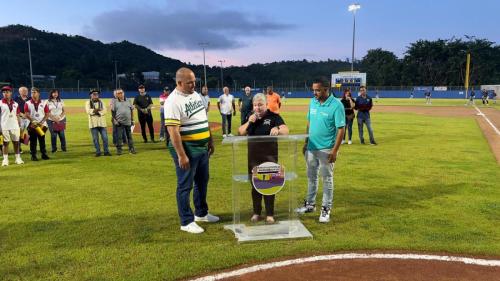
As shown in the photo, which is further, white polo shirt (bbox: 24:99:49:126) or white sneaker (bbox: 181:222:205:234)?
white polo shirt (bbox: 24:99:49:126)

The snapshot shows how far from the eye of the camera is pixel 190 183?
17.5ft

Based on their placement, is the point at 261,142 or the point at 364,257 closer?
the point at 364,257

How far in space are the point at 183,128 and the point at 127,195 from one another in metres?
2.75

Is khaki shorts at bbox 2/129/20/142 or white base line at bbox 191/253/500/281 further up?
khaki shorts at bbox 2/129/20/142

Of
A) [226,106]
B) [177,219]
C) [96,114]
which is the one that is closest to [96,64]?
[226,106]

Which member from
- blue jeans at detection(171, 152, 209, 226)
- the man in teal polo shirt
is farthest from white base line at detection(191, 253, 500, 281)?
blue jeans at detection(171, 152, 209, 226)

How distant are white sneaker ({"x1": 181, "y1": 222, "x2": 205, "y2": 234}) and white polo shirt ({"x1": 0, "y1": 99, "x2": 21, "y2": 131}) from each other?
7313 millimetres

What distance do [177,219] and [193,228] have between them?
647 mm

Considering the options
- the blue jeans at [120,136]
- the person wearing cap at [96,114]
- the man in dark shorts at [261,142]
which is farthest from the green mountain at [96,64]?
the man in dark shorts at [261,142]

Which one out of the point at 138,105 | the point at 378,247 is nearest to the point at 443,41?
the point at 138,105

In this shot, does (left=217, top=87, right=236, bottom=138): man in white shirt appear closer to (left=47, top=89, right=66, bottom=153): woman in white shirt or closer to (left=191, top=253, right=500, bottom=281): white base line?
(left=47, top=89, right=66, bottom=153): woman in white shirt

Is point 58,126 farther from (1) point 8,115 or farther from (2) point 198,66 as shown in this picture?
(2) point 198,66

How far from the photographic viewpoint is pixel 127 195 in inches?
288

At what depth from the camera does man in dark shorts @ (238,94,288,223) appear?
511 cm
